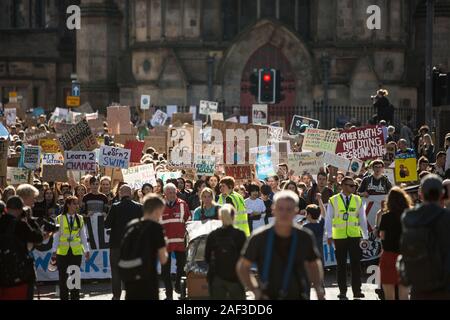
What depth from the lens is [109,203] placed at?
21.2 meters

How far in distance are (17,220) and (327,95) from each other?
32859 mm

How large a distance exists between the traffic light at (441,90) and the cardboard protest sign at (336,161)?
2.76 metres

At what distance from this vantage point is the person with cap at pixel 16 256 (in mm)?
13586

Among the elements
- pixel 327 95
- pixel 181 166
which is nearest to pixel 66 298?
pixel 181 166

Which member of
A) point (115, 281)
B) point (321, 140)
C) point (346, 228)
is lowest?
point (115, 281)

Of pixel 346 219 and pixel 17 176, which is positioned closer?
pixel 346 219

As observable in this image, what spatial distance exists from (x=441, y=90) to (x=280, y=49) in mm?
21210

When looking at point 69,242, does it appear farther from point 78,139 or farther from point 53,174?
point 78,139

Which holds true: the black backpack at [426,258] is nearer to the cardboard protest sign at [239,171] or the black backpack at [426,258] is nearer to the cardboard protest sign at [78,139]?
the cardboard protest sign at [239,171]

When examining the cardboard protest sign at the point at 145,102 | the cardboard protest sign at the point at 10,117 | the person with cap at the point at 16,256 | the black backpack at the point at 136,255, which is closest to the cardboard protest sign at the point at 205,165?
the person with cap at the point at 16,256

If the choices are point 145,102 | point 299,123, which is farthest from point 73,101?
point 299,123

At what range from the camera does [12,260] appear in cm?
1359

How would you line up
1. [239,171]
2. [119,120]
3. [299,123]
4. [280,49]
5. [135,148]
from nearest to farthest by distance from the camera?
[239,171]
[135,148]
[299,123]
[119,120]
[280,49]

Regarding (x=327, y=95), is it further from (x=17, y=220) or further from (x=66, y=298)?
(x=17, y=220)
